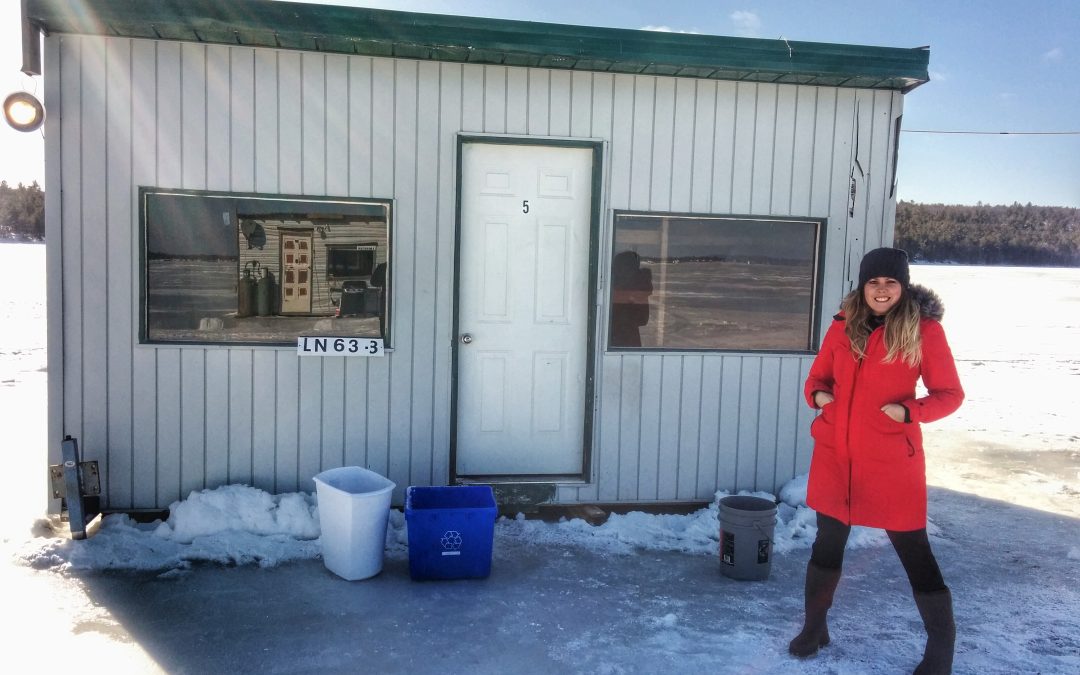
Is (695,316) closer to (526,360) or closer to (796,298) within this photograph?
(796,298)

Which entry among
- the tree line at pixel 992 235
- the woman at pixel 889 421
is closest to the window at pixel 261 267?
the woman at pixel 889 421

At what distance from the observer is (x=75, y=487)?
16.4 ft

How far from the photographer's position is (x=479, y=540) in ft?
15.5

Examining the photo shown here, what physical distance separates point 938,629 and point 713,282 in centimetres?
304

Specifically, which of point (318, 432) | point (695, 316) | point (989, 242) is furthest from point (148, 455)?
point (989, 242)

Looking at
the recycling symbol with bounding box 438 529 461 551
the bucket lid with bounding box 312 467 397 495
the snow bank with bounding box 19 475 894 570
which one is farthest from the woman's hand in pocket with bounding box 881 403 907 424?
the bucket lid with bounding box 312 467 397 495

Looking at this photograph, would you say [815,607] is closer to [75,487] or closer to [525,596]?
[525,596]

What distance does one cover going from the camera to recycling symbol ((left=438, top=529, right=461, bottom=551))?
4.67 meters

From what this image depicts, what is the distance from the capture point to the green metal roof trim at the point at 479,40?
5004mm

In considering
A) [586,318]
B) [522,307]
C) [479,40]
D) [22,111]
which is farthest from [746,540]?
[22,111]

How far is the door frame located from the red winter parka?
2.43 metres

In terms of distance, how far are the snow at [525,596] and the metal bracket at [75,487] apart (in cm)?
13

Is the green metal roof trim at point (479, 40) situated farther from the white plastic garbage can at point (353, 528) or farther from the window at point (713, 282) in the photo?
the white plastic garbage can at point (353, 528)

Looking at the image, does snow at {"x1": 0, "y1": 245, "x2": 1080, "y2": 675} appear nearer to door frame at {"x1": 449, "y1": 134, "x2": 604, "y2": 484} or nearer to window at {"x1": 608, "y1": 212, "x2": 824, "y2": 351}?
door frame at {"x1": 449, "y1": 134, "x2": 604, "y2": 484}
